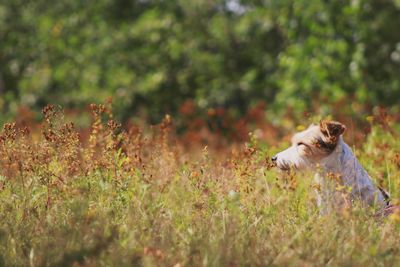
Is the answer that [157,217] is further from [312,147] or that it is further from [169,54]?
[169,54]

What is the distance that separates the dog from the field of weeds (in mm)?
112

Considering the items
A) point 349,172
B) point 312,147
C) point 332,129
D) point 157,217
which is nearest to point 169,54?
point 349,172

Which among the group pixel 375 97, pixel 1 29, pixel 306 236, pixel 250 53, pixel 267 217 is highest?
pixel 1 29

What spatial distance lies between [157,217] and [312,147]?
1.02 m

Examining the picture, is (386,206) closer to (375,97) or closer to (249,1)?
(375,97)

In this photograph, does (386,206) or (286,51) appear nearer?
(386,206)

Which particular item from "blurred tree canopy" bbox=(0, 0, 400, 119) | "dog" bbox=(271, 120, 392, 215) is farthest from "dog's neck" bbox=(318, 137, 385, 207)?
"blurred tree canopy" bbox=(0, 0, 400, 119)

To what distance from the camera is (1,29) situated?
11734mm

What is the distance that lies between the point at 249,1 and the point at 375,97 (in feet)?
6.88

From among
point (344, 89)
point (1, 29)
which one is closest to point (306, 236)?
point (344, 89)

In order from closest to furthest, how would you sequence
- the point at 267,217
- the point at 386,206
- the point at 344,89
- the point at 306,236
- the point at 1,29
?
the point at 306,236 < the point at 267,217 < the point at 386,206 < the point at 344,89 < the point at 1,29

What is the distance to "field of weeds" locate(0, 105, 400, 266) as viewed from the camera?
11.7ft

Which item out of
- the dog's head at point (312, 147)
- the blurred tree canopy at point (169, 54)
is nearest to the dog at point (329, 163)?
the dog's head at point (312, 147)

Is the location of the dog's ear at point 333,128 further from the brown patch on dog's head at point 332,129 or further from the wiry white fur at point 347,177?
the wiry white fur at point 347,177
